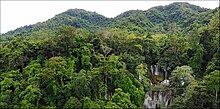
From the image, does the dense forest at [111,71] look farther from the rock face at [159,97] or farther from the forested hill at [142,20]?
the forested hill at [142,20]

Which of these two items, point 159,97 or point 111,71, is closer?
point 111,71

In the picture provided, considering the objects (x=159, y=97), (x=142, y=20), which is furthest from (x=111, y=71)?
(x=142, y=20)

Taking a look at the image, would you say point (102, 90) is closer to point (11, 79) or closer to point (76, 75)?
point (76, 75)

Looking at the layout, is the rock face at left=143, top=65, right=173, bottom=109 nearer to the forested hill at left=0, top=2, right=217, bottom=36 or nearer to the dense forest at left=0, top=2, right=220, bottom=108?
the dense forest at left=0, top=2, right=220, bottom=108

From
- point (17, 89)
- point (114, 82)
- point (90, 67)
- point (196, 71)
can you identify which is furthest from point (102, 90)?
point (196, 71)

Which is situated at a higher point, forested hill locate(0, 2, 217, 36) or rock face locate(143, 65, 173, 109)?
forested hill locate(0, 2, 217, 36)

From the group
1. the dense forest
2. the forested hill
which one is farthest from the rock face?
the forested hill

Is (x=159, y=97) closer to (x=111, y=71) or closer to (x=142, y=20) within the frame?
(x=111, y=71)

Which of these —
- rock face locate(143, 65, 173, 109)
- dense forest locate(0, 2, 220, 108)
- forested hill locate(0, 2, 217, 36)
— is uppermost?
forested hill locate(0, 2, 217, 36)

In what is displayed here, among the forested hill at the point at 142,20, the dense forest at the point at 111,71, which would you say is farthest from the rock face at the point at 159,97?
the forested hill at the point at 142,20
